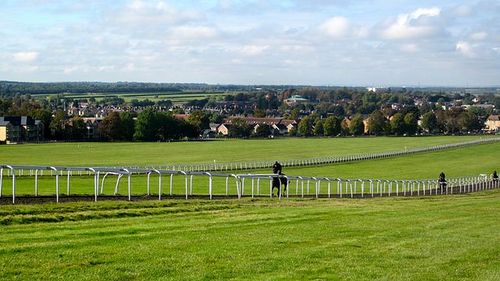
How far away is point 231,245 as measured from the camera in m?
14.4

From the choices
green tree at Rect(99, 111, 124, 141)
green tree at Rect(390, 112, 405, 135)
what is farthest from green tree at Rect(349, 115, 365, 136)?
green tree at Rect(99, 111, 124, 141)

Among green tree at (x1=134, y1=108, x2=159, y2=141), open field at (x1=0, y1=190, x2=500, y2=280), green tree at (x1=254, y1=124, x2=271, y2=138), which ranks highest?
open field at (x1=0, y1=190, x2=500, y2=280)

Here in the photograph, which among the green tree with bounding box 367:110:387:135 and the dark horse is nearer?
the dark horse

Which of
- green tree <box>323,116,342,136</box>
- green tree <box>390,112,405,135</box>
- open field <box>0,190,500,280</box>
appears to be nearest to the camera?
open field <box>0,190,500,280</box>

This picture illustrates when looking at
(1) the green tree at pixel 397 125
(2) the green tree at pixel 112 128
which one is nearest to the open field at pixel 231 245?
(2) the green tree at pixel 112 128

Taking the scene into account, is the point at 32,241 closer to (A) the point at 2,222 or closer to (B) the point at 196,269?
(A) the point at 2,222

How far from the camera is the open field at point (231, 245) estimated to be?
464 inches

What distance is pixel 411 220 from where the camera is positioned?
21.1 meters

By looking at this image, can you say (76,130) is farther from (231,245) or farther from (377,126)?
(231,245)

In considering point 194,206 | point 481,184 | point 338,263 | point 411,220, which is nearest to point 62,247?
point 338,263

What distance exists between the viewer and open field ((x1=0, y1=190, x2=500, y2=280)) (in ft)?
38.7

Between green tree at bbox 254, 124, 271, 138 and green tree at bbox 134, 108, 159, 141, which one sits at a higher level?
green tree at bbox 134, 108, 159, 141

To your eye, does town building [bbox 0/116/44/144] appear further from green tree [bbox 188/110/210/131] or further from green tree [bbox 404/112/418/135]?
green tree [bbox 404/112/418/135]

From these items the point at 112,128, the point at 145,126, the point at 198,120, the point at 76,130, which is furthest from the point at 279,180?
the point at 198,120
